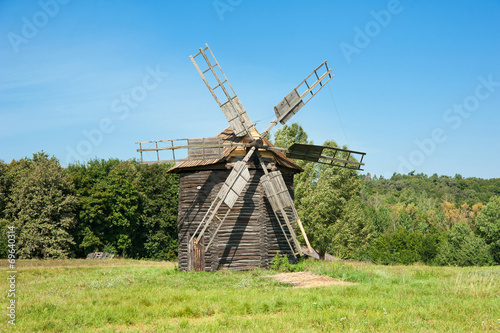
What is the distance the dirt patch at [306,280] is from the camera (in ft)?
56.4

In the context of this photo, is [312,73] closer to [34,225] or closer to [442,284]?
[442,284]

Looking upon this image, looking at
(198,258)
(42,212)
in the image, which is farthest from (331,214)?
(42,212)

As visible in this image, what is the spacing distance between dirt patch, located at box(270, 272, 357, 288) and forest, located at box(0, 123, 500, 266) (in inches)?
721

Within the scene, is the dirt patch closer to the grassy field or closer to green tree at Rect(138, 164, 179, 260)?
the grassy field

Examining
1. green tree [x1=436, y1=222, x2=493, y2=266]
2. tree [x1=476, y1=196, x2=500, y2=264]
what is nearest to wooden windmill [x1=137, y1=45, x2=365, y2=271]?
green tree [x1=436, y1=222, x2=493, y2=266]

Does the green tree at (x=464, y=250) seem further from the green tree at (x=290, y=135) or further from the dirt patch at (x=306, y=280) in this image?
the dirt patch at (x=306, y=280)

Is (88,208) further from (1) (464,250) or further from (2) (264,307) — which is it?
(1) (464,250)

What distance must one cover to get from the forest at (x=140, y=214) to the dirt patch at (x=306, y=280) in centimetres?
1830

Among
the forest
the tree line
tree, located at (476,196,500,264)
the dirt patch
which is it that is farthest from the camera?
tree, located at (476,196,500,264)

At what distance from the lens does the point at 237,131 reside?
76.0 feet

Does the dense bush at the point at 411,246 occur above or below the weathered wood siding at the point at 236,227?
below

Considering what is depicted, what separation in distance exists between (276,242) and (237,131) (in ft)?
20.4

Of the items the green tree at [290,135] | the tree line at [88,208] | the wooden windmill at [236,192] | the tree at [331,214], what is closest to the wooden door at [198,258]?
the wooden windmill at [236,192]

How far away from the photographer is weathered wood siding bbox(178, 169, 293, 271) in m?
22.2
